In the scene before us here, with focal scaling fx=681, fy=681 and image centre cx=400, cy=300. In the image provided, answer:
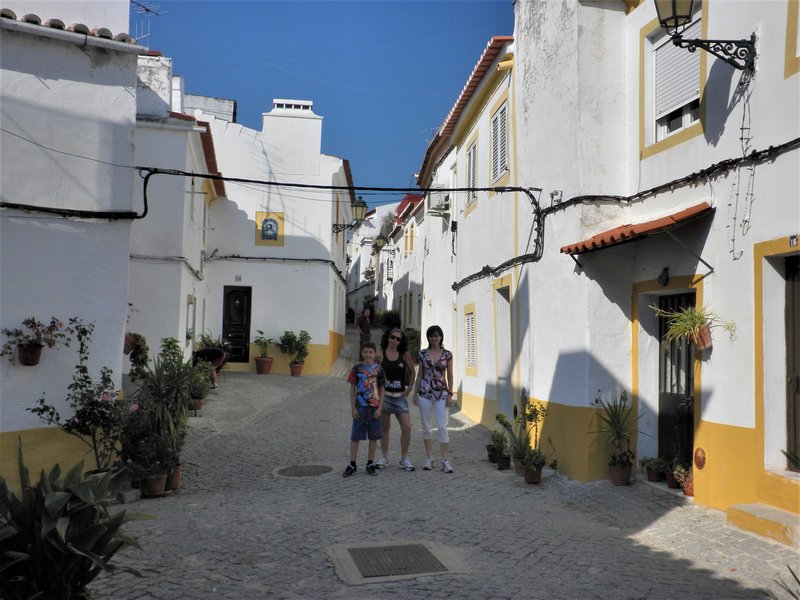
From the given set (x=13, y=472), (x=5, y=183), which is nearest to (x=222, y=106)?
(x=5, y=183)

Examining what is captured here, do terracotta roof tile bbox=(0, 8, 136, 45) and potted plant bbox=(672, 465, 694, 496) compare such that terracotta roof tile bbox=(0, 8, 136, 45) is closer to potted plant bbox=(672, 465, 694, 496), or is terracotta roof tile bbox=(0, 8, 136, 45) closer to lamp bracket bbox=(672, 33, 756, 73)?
lamp bracket bbox=(672, 33, 756, 73)

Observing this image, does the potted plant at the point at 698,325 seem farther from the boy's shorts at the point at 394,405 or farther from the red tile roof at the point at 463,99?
the red tile roof at the point at 463,99

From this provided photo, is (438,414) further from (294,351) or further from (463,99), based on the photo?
(294,351)

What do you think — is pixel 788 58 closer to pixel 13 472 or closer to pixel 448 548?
pixel 448 548

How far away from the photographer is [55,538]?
3568 millimetres

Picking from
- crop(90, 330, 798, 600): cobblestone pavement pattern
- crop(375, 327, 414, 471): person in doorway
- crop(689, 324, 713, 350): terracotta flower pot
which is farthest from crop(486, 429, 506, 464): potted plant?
crop(689, 324, 713, 350): terracotta flower pot

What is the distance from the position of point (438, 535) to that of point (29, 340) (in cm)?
457

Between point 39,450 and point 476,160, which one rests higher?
point 476,160

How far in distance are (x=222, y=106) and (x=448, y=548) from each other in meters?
19.3

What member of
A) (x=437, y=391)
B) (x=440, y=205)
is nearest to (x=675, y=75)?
(x=437, y=391)

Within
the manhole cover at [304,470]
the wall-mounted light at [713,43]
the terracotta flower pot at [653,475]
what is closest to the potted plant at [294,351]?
the manhole cover at [304,470]

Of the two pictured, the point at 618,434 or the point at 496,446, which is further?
the point at 496,446

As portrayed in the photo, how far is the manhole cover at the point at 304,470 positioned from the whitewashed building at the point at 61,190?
2.23 metres

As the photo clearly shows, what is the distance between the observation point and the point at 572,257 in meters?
7.79
